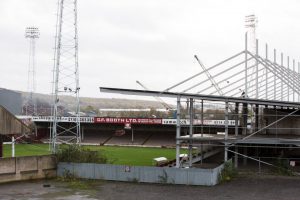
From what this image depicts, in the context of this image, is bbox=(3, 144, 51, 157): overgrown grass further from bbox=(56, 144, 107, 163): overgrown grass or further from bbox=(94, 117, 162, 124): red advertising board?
bbox=(94, 117, 162, 124): red advertising board

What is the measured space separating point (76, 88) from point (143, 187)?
17123 mm

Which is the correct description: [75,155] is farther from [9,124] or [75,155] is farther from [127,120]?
[127,120]

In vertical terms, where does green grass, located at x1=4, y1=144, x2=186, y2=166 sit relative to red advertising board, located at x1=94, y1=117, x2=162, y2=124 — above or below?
below

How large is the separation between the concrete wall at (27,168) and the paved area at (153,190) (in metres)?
0.79

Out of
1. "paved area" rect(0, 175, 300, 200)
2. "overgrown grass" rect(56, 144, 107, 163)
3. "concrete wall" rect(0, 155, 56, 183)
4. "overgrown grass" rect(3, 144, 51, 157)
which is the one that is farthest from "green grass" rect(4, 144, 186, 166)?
"paved area" rect(0, 175, 300, 200)

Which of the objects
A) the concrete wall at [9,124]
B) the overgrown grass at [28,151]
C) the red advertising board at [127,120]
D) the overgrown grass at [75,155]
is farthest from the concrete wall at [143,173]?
the red advertising board at [127,120]

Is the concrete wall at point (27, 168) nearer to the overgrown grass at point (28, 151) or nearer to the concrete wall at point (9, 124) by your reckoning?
the concrete wall at point (9, 124)

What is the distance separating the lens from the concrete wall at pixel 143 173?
94.9ft

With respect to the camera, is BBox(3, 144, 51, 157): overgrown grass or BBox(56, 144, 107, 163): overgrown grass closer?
BBox(56, 144, 107, 163): overgrown grass

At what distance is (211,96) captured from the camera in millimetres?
32875

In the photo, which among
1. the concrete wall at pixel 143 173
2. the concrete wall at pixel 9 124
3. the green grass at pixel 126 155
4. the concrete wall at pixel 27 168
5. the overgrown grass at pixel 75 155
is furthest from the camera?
the green grass at pixel 126 155

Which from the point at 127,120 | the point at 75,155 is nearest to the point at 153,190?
the point at 75,155

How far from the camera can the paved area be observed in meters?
25.4

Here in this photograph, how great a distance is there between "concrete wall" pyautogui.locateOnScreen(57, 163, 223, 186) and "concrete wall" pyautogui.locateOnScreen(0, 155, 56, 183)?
0.68 meters
